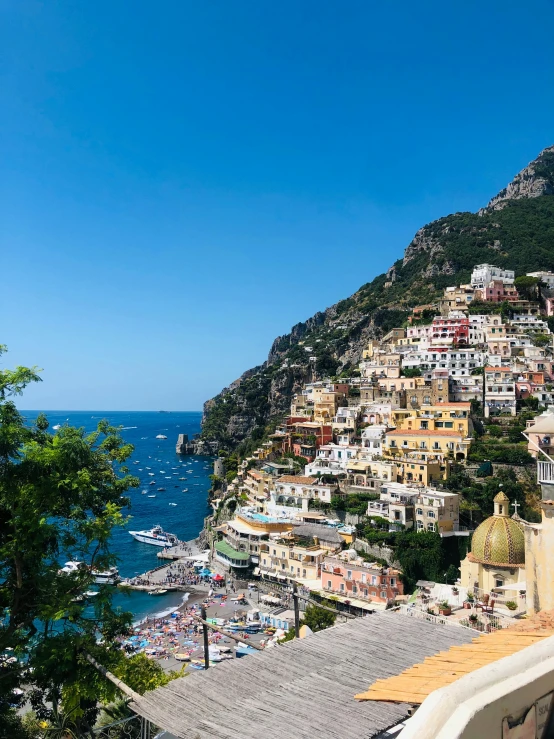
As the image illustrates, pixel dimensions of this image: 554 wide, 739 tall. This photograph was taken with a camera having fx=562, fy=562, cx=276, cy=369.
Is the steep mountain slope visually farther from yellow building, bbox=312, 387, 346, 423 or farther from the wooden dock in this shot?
the wooden dock

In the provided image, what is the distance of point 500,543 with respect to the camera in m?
22.0

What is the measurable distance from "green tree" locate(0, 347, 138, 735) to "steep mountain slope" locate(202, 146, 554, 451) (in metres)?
70.0

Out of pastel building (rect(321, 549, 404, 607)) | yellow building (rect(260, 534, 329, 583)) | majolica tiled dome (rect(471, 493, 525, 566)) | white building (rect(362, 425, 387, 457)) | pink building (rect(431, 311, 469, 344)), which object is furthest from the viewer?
pink building (rect(431, 311, 469, 344))

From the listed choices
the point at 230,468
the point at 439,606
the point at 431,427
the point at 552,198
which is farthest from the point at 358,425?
the point at 552,198

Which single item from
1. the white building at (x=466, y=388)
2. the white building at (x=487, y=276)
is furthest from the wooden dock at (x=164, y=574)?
the white building at (x=487, y=276)

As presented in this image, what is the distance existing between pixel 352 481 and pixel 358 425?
33.4ft

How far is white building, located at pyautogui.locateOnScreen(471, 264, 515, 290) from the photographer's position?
75.2m

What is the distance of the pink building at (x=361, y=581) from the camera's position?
31422mm

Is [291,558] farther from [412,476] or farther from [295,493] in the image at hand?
[412,476]

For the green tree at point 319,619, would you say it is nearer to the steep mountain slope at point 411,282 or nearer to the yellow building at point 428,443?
the yellow building at point 428,443

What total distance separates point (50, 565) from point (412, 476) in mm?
35695

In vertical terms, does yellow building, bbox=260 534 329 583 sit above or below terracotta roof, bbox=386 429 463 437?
below

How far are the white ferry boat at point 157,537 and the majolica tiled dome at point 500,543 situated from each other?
3572 centimetres

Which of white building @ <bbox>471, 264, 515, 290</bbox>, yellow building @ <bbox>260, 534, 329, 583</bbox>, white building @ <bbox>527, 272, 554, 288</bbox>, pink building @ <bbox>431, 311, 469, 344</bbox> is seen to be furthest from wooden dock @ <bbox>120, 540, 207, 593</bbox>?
white building @ <bbox>527, 272, 554, 288</bbox>
